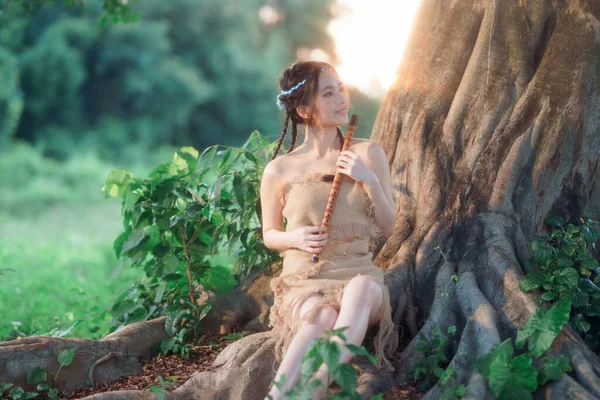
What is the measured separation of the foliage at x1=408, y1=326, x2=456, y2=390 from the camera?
9.55 ft

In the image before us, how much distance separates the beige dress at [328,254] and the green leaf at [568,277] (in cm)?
70

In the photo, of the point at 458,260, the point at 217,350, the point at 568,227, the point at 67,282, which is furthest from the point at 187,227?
the point at 67,282

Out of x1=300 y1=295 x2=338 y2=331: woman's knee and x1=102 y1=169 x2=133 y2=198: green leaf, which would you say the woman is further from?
x1=102 y1=169 x2=133 y2=198: green leaf

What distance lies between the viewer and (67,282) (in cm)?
698

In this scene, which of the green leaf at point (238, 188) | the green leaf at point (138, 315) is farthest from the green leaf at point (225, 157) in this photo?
the green leaf at point (138, 315)

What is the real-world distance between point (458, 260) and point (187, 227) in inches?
52.4

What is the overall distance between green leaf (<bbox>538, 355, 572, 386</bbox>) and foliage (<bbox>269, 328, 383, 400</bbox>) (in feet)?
2.00

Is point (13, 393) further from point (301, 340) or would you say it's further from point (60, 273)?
point (60, 273)

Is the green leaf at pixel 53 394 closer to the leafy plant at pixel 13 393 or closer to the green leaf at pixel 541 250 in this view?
the leafy plant at pixel 13 393

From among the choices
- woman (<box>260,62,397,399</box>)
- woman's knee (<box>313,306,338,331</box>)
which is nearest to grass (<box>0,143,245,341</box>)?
woman (<box>260,62,397,399</box>)

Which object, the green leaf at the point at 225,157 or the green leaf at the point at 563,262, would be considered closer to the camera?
the green leaf at the point at 563,262

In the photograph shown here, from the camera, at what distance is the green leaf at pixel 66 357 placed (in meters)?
3.24

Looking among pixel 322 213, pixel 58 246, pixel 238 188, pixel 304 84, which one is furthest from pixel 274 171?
pixel 58 246

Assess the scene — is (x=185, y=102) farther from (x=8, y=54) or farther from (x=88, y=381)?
(x=88, y=381)
